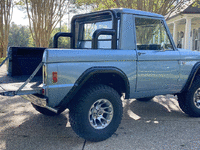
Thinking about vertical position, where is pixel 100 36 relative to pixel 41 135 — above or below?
above

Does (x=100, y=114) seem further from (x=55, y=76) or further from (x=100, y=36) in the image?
(x=100, y=36)

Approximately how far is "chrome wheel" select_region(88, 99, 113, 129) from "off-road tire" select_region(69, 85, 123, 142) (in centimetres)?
5

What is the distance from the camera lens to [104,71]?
3613mm

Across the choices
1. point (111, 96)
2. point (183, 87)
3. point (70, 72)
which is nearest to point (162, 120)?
point (183, 87)

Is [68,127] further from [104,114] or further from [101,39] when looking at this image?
[101,39]

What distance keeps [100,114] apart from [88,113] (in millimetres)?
302

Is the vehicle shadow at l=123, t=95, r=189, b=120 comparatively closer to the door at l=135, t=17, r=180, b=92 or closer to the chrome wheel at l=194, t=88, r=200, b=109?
the chrome wheel at l=194, t=88, r=200, b=109

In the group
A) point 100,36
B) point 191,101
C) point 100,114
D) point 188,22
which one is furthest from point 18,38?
point 100,114

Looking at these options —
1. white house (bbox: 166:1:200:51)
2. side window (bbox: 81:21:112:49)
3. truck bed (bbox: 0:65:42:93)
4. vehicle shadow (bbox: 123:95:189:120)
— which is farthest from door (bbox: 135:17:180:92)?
white house (bbox: 166:1:200:51)

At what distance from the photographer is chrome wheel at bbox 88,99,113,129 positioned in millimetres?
3672

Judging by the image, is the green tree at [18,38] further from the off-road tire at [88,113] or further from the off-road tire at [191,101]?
the off-road tire at [88,113]

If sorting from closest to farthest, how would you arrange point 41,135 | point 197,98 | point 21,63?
1. point 41,135
2. point 21,63
3. point 197,98

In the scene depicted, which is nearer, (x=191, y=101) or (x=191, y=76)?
(x=191, y=76)

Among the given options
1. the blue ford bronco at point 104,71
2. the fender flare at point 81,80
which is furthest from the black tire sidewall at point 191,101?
the fender flare at point 81,80
